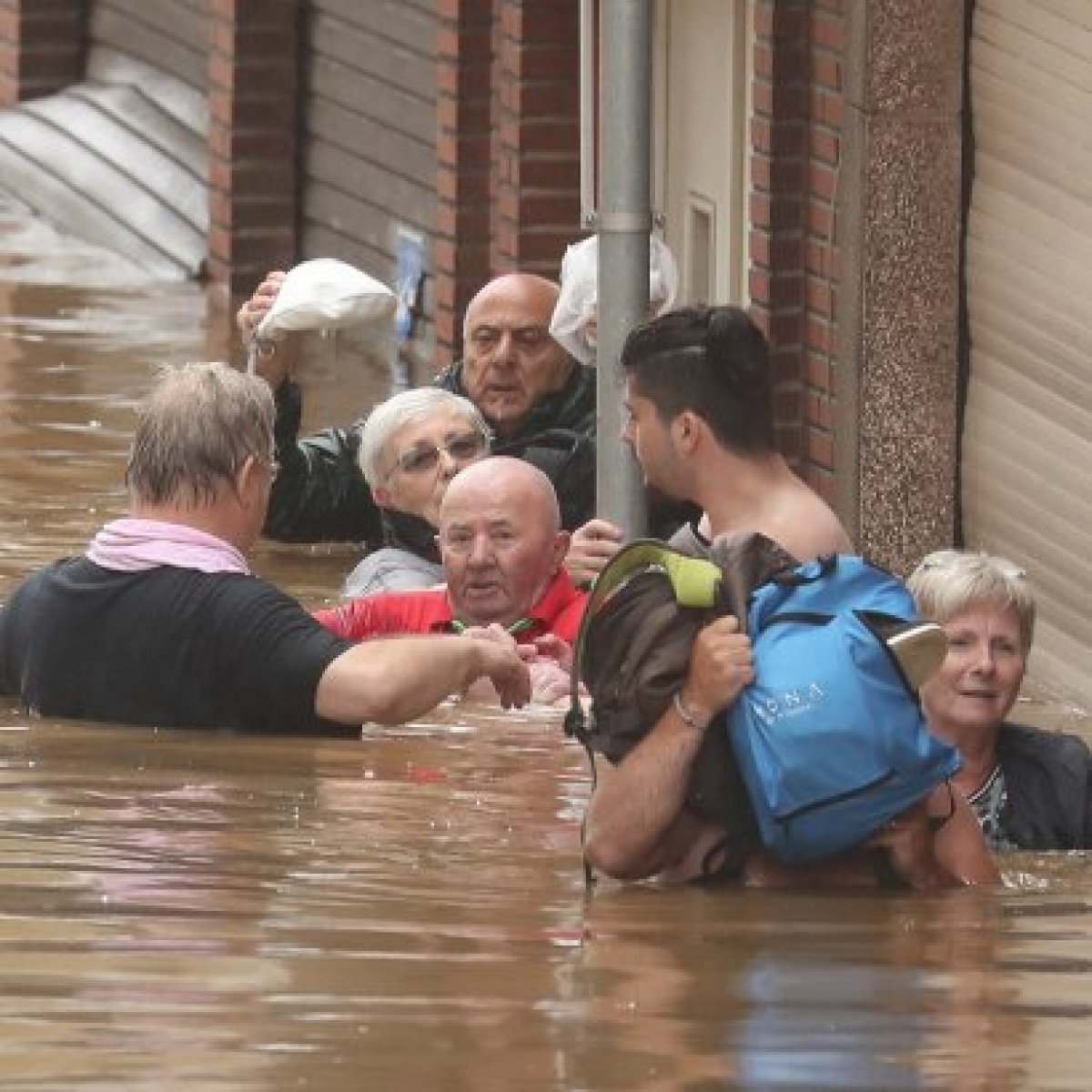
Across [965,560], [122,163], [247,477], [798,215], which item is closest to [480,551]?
[247,477]

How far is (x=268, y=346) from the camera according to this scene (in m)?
10.4

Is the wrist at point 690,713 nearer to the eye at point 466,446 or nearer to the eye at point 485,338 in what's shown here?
the eye at point 466,446

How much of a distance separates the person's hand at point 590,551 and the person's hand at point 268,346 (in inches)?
68.2

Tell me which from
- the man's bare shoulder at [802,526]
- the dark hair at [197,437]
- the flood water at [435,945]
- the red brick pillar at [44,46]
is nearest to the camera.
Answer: the flood water at [435,945]

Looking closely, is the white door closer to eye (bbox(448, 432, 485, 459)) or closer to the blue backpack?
eye (bbox(448, 432, 485, 459))

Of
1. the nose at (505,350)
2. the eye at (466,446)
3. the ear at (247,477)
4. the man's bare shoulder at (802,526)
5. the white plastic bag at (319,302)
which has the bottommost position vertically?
the eye at (466,446)

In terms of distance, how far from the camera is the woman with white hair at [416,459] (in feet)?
31.5

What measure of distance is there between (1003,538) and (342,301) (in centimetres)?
200

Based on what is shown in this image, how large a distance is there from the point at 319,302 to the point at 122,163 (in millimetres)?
8688

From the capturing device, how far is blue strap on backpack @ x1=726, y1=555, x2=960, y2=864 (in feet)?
19.8

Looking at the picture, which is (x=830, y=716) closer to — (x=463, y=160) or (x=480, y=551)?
(x=480, y=551)

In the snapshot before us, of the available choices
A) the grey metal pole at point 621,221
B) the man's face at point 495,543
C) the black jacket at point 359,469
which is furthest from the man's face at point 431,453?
the man's face at point 495,543

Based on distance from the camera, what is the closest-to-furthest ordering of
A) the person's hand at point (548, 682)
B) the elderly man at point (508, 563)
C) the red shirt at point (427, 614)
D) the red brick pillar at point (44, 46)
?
the person's hand at point (548, 682)
the elderly man at point (508, 563)
the red shirt at point (427, 614)
the red brick pillar at point (44, 46)

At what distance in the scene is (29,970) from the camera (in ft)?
18.8
